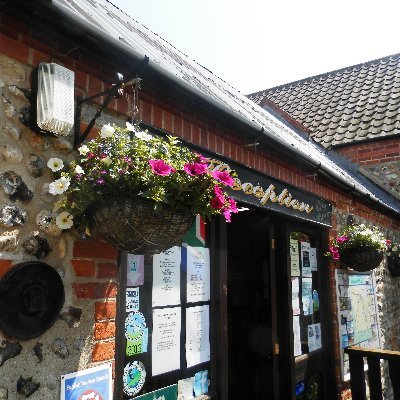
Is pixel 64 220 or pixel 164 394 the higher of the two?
pixel 64 220

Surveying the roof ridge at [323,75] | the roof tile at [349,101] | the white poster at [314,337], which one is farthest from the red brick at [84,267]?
the roof ridge at [323,75]

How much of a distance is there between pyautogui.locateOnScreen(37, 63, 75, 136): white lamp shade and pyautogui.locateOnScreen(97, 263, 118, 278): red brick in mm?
747

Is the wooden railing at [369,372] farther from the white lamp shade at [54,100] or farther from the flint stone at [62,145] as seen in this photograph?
the white lamp shade at [54,100]

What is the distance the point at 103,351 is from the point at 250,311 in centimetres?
273

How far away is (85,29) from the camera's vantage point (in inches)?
80.9

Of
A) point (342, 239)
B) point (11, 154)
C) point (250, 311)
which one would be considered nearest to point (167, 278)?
point (11, 154)

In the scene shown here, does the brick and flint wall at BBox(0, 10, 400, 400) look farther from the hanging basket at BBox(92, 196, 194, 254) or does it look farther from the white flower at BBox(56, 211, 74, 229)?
the hanging basket at BBox(92, 196, 194, 254)

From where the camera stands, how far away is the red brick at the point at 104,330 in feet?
7.03

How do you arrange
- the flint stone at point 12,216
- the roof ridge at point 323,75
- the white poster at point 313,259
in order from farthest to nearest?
1. the roof ridge at point 323,75
2. the white poster at point 313,259
3. the flint stone at point 12,216

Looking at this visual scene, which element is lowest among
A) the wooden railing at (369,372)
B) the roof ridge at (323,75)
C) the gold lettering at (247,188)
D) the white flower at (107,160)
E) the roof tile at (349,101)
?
the wooden railing at (369,372)

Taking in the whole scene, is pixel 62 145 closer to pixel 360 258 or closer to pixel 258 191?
pixel 258 191

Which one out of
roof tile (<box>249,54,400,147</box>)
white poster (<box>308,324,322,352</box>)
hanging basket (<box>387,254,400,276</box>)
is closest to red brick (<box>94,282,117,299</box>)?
white poster (<box>308,324,322,352</box>)

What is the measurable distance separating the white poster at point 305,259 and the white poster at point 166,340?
92.5 inches

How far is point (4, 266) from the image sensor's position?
176 cm
